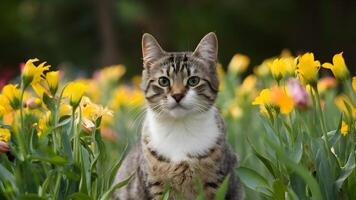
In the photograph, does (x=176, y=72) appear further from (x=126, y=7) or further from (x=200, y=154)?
(x=126, y=7)

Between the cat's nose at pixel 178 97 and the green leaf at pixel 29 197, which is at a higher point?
the cat's nose at pixel 178 97

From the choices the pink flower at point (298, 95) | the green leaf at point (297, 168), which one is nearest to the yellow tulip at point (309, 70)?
the pink flower at point (298, 95)

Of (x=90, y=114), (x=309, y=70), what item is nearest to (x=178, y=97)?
(x=90, y=114)

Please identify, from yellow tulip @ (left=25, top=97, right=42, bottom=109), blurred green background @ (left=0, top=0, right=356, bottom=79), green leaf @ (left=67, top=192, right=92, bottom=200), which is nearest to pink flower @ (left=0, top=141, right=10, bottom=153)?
green leaf @ (left=67, top=192, right=92, bottom=200)

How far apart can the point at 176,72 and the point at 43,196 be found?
1.10 meters

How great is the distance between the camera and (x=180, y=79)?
9.98 ft

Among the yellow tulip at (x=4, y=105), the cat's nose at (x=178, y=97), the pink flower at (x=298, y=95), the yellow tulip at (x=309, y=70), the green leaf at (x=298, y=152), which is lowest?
the green leaf at (x=298, y=152)

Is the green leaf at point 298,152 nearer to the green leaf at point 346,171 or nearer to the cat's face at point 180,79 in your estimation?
the green leaf at point 346,171

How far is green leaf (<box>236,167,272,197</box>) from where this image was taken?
2.42 m

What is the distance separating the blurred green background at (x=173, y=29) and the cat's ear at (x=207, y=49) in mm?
8778

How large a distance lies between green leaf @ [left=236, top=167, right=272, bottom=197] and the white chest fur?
601 millimetres

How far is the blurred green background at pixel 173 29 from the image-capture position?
12641mm

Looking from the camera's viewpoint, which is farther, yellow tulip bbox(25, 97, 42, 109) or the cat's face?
the cat's face

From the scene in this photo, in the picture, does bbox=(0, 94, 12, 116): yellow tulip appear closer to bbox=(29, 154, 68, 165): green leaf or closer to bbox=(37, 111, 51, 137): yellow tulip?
bbox=(37, 111, 51, 137): yellow tulip
